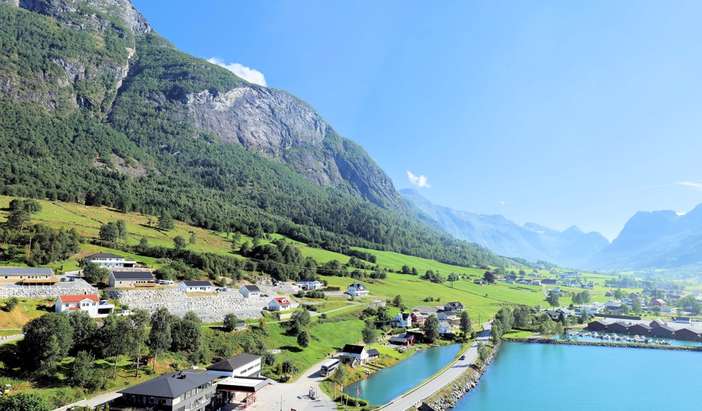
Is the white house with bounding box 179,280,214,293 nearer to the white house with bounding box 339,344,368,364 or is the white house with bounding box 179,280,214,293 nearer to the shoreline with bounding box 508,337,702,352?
the white house with bounding box 339,344,368,364

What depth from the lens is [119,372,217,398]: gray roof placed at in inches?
1542

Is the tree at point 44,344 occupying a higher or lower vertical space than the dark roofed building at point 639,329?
lower

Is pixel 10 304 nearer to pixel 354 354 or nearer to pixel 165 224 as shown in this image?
pixel 354 354

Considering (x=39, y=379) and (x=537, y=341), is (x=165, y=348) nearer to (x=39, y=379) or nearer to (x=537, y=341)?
(x=39, y=379)

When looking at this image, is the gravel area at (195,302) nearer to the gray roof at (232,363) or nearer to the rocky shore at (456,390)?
the gray roof at (232,363)

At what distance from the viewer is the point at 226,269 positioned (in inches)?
3620

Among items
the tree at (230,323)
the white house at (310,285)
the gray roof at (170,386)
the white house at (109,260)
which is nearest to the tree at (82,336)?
the gray roof at (170,386)

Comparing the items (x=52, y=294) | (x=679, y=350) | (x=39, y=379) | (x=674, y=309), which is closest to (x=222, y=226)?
(x=52, y=294)

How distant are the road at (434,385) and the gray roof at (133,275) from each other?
42611 millimetres

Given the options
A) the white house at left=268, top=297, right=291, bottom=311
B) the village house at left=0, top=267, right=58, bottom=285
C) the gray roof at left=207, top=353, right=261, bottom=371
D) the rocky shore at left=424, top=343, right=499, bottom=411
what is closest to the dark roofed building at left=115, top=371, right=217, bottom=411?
the gray roof at left=207, top=353, right=261, bottom=371

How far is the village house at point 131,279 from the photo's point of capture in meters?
69.5

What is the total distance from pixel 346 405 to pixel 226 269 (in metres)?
49.7

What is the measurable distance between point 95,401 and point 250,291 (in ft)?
139

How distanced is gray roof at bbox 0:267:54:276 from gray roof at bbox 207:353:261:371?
28.1 meters
